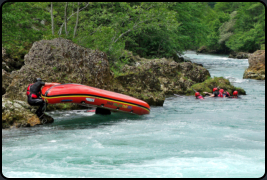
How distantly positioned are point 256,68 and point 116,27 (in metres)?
9.10

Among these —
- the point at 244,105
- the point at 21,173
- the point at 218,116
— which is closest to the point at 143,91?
the point at 218,116

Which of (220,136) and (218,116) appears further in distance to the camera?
(218,116)

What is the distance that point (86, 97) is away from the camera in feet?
27.1

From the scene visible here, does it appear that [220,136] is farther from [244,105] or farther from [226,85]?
[226,85]

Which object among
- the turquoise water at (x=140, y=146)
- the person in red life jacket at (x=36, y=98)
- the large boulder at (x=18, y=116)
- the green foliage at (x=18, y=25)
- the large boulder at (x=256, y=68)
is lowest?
the turquoise water at (x=140, y=146)

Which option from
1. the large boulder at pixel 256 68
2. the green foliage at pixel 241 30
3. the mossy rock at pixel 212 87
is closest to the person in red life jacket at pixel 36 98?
the mossy rock at pixel 212 87

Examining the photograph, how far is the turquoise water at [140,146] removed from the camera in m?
5.05

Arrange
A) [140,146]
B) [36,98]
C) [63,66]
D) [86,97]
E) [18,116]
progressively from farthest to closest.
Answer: [63,66] → [86,97] → [36,98] → [18,116] → [140,146]

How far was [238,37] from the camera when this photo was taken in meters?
40.6

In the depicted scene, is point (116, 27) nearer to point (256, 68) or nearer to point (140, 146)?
point (256, 68)

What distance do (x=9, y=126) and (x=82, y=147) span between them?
217 cm

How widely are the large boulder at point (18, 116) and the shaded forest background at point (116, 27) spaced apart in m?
3.23

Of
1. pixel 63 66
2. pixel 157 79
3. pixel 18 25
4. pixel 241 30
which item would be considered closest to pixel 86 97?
pixel 63 66

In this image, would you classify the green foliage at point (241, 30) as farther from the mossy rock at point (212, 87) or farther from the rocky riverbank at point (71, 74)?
the rocky riverbank at point (71, 74)
